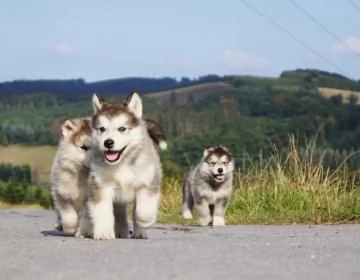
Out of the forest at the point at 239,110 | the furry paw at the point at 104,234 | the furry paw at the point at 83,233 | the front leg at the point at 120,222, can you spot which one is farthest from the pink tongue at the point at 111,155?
the forest at the point at 239,110

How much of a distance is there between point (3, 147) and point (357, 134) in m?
68.5

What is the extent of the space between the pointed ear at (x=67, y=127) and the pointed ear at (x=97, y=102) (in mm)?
1316

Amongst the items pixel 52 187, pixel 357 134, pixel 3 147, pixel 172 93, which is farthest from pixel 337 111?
pixel 52 187

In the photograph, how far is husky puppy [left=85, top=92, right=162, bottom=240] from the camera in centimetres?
1114

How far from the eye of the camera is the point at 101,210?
1107 centimetres

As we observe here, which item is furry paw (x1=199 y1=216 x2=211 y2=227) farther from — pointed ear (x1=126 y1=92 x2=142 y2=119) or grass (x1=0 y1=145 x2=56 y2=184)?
grass (x1=0 y1=145 x2=56 y2=184)

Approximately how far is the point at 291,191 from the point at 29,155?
117854mm

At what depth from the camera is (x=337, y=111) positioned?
363 feet

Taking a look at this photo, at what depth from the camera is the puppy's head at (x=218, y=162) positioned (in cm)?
1940

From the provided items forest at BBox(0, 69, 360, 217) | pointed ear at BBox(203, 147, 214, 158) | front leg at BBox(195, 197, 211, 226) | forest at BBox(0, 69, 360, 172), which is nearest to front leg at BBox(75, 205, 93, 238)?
forest at BBox(0, 69, 360, 217)

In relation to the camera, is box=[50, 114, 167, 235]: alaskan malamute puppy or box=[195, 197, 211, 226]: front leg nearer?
box=[50, 114, 167, 235]: alaskan malamute puppy

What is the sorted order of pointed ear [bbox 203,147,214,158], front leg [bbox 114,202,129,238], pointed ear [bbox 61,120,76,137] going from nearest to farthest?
front leg [bbox 114,202,129,238] < pointed ear [bbox 61,120,76,137] < pointed ear [bbox 203,147,214,158]

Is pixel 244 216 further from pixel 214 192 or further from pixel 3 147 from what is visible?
pixel 3 147

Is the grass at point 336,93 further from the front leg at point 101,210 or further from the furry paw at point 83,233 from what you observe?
the front leg at point 101,210
